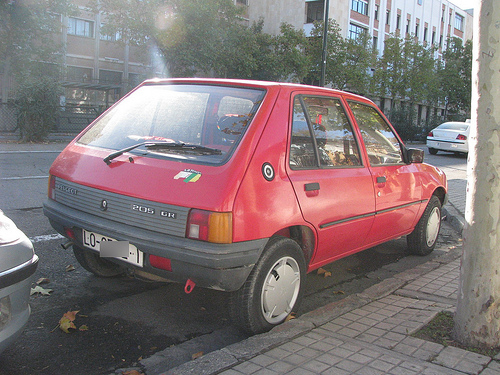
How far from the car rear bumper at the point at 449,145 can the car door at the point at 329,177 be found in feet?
61.6

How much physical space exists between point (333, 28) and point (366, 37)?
4.97m

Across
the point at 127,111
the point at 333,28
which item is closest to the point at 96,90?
the point at 333,28

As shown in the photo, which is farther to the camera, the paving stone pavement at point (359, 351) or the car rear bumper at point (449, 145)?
the car rear bumper at point (449, 145)

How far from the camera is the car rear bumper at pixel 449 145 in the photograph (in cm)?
2125

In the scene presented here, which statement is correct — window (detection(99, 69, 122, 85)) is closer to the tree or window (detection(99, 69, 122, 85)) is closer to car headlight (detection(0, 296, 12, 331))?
the tree

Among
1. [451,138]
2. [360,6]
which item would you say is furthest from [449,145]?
[360,6]

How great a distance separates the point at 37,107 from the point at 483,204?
17960 mm

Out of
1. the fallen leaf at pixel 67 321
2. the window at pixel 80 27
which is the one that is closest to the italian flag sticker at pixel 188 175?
the fallen leaf at pixel 67 321

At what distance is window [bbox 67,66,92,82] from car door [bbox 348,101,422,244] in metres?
33.9

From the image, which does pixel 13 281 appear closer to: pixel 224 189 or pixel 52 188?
pixel 224 189

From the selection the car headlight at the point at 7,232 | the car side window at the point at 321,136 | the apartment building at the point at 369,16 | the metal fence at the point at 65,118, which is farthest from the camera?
the apartment building at the point at 369,16

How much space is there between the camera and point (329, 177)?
3805 mm

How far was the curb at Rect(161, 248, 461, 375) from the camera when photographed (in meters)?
2.74

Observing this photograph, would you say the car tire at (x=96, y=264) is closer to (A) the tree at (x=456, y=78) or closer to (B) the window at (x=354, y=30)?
(B) the window at (x=354, y=30)
